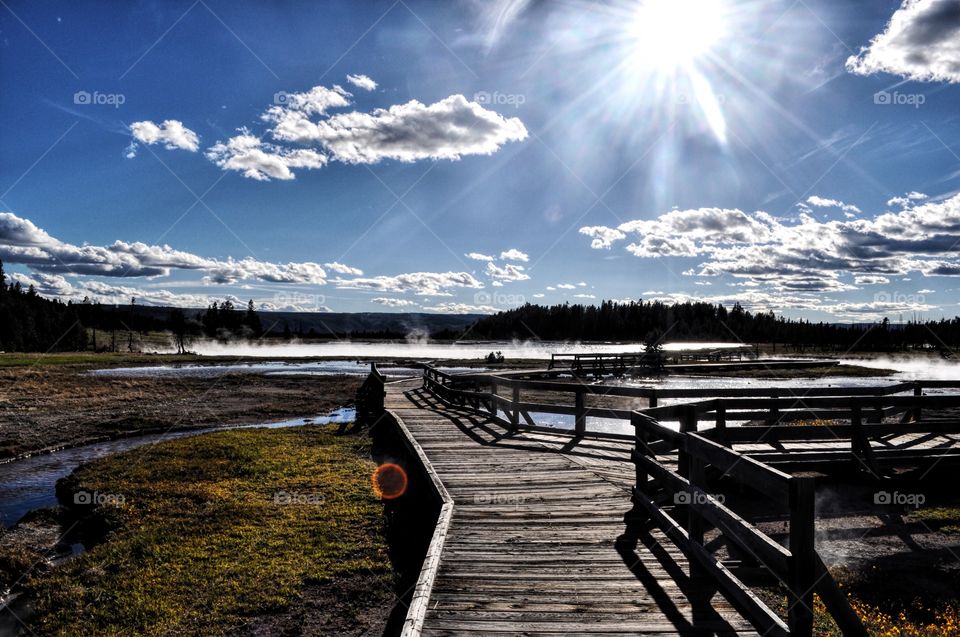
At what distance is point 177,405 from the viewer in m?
32.8

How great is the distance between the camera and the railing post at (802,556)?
13.0 feet

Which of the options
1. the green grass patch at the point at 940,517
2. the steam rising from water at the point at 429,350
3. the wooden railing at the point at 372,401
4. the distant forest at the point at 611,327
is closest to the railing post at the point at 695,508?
the green grass patch at the point at 940,517

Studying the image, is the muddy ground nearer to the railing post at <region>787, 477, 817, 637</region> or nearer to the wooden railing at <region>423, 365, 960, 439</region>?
the wooden railing at <region>423, 365, 960, 439</region>

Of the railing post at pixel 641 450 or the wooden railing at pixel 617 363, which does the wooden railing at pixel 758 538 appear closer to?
the railing post at pixel 641 450

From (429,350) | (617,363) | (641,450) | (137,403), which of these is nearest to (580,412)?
(641,450)

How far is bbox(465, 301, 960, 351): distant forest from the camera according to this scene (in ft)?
518

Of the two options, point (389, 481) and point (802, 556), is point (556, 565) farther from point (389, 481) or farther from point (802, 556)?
point (389, 481)

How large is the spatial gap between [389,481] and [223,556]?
5.79 m

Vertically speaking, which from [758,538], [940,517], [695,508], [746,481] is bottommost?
[940,517]

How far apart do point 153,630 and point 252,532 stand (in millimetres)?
3537

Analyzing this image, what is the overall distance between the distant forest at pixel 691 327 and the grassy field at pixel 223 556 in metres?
152

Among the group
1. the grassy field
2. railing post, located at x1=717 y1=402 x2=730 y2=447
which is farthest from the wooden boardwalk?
the grassy field

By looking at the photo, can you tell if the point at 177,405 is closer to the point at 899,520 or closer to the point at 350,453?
the point at 350,453

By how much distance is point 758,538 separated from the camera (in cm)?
453
